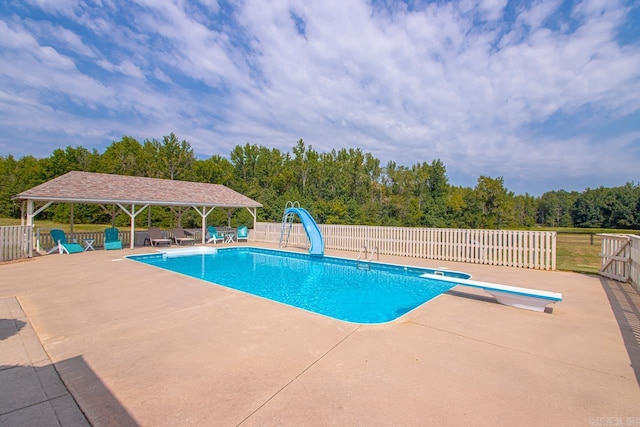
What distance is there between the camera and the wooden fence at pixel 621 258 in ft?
21.3

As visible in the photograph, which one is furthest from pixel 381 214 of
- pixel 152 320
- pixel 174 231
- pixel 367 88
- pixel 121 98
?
pixel 152 320

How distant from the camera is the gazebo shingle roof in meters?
11.6

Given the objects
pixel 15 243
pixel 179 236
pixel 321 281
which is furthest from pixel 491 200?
pixel 15 243

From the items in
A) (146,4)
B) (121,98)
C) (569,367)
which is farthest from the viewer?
(121,98)

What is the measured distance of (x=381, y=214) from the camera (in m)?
31.4

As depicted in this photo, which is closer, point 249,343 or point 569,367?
point 569,367

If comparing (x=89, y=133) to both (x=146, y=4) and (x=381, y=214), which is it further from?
(x=381, y=214)

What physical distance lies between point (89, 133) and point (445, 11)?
31.9 metres

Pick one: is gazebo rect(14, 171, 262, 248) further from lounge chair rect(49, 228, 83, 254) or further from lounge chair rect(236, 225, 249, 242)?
lounge chair rect(236, 225, 249, 242)

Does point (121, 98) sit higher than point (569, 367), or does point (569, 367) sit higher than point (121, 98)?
point (121, 98)

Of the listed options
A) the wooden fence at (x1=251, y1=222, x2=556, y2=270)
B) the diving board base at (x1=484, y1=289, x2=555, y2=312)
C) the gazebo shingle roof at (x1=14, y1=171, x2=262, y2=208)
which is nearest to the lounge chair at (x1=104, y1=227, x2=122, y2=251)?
the gazebo shingle roof at (x1=14, y1=171, x2=262, y2=208)

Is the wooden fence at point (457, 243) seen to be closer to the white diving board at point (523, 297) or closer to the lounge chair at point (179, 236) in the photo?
the white diving board at point (523, 297)

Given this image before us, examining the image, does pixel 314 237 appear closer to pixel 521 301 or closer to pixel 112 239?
pixel 521 301

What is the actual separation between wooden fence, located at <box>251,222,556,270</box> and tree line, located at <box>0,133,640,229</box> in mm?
11212
